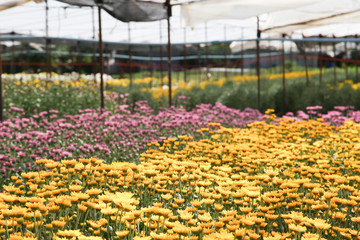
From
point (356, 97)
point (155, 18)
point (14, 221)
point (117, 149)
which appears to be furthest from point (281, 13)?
point (14, 221)

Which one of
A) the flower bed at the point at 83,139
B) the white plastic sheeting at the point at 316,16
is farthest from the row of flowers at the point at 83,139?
the white plastic sheeting at the point at 316,16

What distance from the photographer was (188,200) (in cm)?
342

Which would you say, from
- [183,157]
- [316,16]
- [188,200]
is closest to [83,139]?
[183,157]

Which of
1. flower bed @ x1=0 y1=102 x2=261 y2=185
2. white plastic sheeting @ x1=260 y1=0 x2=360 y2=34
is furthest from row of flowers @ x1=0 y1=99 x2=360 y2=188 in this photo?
white plastic sheeting @ x1=260 y1=0 x2=360 y2=34

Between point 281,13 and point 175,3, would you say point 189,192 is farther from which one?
point 281,13

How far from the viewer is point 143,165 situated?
12.5 feet

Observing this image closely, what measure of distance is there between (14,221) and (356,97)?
30.4 ft

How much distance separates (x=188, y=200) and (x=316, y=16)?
901 centimetres

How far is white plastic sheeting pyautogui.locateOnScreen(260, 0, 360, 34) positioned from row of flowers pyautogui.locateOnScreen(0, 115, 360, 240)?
18.9 ft

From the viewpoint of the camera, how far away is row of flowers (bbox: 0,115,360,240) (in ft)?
7.98

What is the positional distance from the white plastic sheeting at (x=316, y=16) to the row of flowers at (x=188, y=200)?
5753mm

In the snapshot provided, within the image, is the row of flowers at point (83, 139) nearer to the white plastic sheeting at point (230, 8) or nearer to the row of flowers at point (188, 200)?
the row of flowers at point (188, 200)

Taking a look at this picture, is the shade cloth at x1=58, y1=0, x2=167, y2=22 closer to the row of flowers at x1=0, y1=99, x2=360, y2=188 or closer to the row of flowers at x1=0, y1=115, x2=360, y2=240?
the row of flowers at x1=0, y1=99, x2=360, y2=188

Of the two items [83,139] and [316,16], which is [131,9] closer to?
[83,139]
